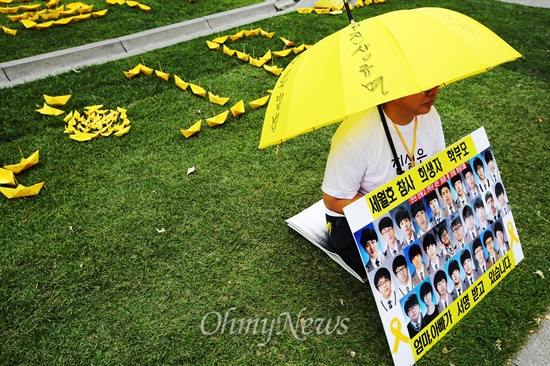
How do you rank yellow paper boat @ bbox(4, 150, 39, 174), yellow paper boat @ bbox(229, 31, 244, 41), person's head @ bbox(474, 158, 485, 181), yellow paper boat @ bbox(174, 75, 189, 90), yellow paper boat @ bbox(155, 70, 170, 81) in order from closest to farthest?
person's head @ bbox(474, 158, 485, 181) → yellow paper boat @ bbox(4, 150, 39, 174) → yellow paper boat @ bbox(174, 75, 189, 90) → yellow paper boat @ bbox(155, 70, 170, 81) → yellow paper boat @ bbox(229, 31, 244, 41)

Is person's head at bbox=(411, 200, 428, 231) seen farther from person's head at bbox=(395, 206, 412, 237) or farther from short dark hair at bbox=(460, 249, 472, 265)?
short dark hair at bbox=(460, 249, 472, 265)

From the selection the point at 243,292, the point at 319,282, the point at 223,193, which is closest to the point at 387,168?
the point at 319,282

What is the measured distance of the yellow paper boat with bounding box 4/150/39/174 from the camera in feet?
11.1

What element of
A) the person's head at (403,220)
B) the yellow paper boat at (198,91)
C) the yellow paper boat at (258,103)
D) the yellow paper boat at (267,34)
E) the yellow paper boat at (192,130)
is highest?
the yellow paper boat at (267,34)

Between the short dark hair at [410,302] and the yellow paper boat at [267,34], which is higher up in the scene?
the yellow paper boat at [267,34]

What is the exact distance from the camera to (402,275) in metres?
2.07

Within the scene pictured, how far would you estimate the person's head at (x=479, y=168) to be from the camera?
2365mm

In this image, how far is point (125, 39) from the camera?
566 cm

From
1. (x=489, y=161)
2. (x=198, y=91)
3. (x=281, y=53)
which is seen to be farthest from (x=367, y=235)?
(x=281, y=53)

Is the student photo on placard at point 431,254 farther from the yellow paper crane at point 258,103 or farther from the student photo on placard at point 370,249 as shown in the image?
the yellow paper crane at point 258,103

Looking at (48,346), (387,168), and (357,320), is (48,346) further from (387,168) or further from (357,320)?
(387,168)

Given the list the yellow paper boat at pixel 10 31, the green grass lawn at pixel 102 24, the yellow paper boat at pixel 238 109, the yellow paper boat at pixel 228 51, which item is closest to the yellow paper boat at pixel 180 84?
the yellow paper boat at pixel 238 109

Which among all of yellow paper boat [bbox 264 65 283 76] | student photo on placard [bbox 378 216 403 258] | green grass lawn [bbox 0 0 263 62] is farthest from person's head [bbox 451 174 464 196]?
green grass lawn [bbox 0 0 263 62]

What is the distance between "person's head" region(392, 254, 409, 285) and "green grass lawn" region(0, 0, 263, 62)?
519cm
